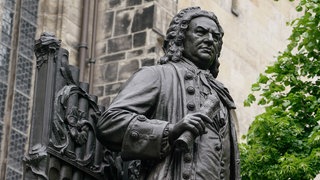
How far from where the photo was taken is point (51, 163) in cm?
792

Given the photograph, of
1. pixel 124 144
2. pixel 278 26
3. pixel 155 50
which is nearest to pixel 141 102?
pixel 124 144

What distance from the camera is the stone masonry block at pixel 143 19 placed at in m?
17.8

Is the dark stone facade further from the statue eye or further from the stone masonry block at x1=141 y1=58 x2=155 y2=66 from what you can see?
the statue eye

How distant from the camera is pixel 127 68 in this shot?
17.8 m

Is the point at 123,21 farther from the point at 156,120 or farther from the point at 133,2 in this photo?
the point at 156,120

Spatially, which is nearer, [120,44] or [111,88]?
[111,88]

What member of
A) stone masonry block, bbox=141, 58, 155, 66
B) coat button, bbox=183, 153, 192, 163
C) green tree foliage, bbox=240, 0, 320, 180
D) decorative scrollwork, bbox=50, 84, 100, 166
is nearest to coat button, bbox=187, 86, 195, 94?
coat button, bbox=183, 153, 192, 163

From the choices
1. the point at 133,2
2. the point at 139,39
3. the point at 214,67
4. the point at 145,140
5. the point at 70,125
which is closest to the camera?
the point at 145,140

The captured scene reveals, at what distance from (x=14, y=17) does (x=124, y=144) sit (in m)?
10.2

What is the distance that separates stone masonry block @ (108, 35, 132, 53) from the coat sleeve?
9.88 meters

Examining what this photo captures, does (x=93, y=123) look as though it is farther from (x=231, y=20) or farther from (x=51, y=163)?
(x=231, y=20)

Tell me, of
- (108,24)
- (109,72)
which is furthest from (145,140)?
(108,24)

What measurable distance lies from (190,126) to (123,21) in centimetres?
1055

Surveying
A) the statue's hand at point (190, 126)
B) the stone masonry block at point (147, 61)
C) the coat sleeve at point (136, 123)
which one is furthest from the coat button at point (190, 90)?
the stone masonry block at point (147, 61)
